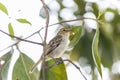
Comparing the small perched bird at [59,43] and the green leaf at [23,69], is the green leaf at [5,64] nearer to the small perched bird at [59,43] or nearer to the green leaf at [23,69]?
the green leaf at [23,69]

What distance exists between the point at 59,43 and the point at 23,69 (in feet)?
0.67

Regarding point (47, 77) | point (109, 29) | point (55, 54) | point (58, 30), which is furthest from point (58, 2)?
point (47, 77)

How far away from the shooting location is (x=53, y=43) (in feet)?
3.88

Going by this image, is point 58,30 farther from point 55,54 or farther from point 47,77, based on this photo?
point 47,77

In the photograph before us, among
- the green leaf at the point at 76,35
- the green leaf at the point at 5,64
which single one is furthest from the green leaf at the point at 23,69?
the green leaf at the point at 76,35

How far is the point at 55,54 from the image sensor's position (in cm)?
114

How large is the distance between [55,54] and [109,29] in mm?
503

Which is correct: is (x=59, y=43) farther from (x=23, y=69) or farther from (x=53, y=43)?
(x=23, y=69)

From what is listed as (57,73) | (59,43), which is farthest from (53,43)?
(57,73)

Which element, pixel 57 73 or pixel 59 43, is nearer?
pixel 57 73

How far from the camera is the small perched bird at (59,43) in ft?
3.75

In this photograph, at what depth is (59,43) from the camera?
1.22 metres

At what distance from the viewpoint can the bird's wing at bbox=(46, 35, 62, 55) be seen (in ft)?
3.73

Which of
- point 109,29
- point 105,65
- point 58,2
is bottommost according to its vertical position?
point 105,65
